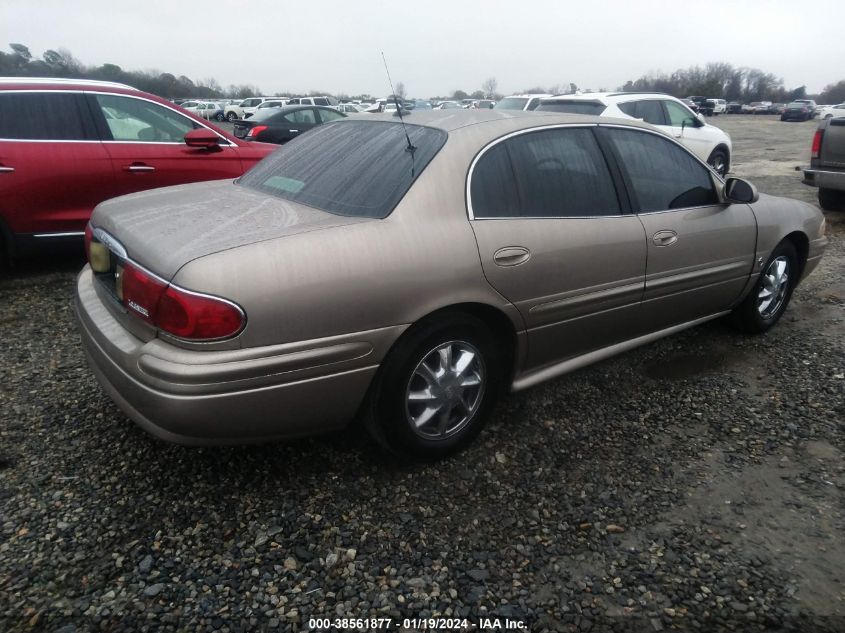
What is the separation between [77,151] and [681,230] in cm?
442

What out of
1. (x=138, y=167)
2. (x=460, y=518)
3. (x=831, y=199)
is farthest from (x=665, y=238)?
(x=831, y=199)

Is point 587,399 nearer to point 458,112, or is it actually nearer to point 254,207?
point 458,112

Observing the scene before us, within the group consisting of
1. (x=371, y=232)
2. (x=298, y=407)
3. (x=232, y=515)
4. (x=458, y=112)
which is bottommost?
(x=232, y=515)

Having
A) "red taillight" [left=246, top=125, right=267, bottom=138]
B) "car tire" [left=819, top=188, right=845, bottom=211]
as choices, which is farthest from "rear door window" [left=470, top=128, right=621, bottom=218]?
"red taillight" [left=246, top=125, right=267, bottom=138]

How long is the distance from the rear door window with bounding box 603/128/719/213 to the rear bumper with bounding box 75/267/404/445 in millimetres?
1704

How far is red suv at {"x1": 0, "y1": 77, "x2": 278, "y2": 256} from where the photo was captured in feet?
15.2

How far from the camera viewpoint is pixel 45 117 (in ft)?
15.8

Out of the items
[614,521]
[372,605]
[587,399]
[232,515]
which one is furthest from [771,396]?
[232,515]

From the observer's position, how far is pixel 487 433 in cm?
301

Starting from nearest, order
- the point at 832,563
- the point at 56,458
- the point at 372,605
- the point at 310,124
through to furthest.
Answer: the point at 372,605 < the point at 832,563 < the point at 56,458 < the point at 310,124

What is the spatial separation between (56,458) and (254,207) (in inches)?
53.8

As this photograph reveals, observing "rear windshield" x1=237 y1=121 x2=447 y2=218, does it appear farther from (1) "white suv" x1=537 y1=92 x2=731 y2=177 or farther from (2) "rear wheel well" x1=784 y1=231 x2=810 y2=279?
(1) "white suv" x1=537 y1=92 x2=731 y2=177

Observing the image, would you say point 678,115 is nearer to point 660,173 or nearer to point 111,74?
point 660,173

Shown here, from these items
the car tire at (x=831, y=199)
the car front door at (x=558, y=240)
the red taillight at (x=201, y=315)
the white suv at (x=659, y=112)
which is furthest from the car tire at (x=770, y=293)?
the white suv at (x=659, y=112)
